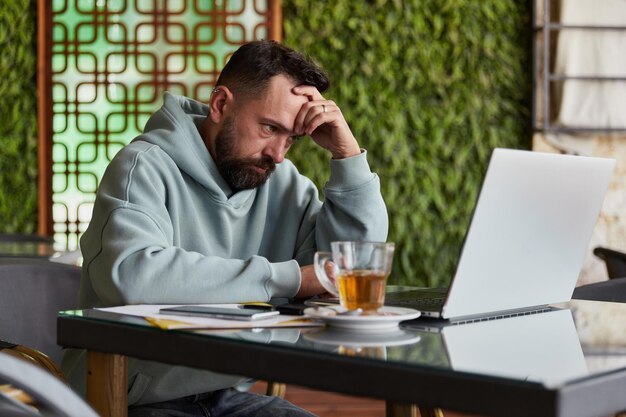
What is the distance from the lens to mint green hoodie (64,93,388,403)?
5.17 ft

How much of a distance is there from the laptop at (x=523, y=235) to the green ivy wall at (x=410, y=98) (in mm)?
3563

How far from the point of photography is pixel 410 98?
516cm

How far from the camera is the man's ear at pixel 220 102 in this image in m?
2.07

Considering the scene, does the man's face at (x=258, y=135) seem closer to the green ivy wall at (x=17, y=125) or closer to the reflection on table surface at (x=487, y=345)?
the reflection on table surface at (x=487, y=345)

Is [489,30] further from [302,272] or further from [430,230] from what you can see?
[302,272]

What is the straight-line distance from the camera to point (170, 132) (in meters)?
1.96

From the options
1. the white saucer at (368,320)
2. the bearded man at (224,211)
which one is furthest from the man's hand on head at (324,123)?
the white saucer at (368,320)

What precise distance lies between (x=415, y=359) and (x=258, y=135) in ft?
3.41

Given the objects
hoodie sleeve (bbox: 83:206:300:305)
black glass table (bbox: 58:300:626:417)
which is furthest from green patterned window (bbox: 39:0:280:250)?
black glass table (bbox: 58:300:626:417)

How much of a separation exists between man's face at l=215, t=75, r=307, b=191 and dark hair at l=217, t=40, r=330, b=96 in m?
0.02

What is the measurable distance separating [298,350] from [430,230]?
415cm

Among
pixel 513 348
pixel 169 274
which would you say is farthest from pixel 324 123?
pixel 513 348

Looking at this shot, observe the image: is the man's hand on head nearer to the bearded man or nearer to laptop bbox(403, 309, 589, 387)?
the bearded man

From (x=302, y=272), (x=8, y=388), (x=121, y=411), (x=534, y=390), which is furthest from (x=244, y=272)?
(x=534, y=390)
